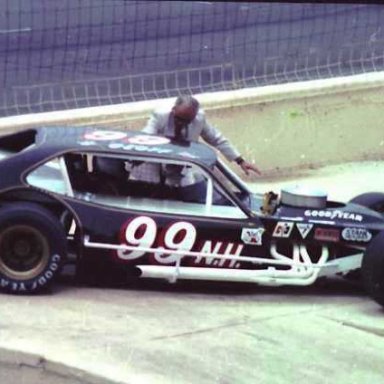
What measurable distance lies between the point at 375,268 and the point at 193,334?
137cm

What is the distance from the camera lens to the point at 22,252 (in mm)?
8070

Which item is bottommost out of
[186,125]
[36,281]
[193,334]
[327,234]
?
[193,334]

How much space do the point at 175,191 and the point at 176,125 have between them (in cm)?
101

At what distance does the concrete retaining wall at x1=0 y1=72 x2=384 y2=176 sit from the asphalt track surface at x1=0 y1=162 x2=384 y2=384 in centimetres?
345

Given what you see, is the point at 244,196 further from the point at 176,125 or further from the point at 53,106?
the point at 53,106

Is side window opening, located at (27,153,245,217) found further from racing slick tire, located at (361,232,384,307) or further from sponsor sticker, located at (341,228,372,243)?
racing slick tire, located at (361,232,384,307)

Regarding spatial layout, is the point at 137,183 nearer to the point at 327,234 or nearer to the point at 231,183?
the point at 231,183

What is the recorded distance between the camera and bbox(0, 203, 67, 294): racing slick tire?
8008 mm

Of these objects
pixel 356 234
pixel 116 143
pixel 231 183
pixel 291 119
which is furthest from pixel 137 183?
pixel 291 119

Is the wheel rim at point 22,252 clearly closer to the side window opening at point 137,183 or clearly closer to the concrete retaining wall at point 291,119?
the side window opening at point 137,183

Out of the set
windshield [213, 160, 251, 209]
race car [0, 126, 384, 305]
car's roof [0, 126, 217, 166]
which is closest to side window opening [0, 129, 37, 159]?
car's roof [0, 126, 217, 166]

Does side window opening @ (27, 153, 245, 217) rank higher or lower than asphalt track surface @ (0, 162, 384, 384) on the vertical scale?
higher

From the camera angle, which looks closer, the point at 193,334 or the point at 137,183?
the point at 193,334

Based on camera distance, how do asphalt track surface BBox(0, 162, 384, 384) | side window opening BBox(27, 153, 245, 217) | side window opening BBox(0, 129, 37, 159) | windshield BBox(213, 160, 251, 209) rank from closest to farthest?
asphalt track surface BBox(0, 162, 384, 384)
side window opening BBox(27, 153, 245, 217)
windshield BBox(213, 160, 251, 209)
side window opening BBox(0, 129, 37, 159)
